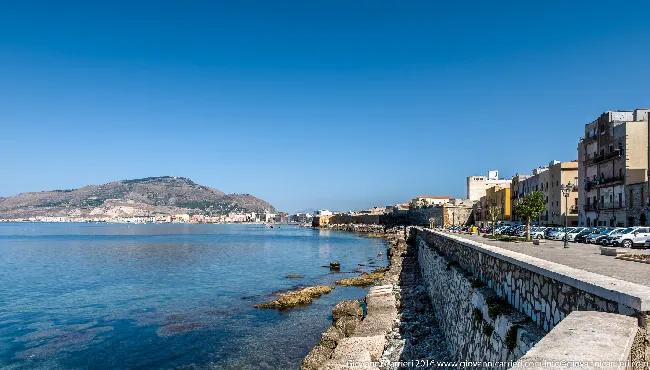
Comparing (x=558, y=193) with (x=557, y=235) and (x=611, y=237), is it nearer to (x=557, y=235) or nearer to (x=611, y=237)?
(x=557, y=235)

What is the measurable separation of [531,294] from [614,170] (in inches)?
1828

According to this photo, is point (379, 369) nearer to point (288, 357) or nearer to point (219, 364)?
point (288, 357)

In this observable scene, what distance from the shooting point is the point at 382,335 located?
56.8 ft

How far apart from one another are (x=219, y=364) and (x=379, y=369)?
7.57 metres

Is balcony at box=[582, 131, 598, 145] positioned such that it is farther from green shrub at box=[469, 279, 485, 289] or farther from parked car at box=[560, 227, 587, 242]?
green shrub at box=[469, 279, 485, 289]

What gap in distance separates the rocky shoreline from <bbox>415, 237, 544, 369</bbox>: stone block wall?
79 cm

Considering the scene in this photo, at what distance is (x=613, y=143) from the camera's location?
46.3m

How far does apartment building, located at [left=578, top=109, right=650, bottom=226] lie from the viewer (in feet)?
141

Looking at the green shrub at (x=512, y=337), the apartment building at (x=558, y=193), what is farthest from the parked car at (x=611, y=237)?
the green shrub at (x=512, y=337)

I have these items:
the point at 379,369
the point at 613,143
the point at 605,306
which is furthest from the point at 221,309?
the point at 613,143

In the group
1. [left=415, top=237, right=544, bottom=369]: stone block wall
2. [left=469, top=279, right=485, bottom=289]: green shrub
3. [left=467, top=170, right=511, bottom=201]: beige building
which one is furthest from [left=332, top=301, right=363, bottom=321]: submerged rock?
[left=467, top=170, right=511, bottom=201]: beige building

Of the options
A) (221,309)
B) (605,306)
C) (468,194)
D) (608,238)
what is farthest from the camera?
(468,194)

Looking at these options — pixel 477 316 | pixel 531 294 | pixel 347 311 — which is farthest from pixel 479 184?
pixel 531 294

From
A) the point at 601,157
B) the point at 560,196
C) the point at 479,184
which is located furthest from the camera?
the point at 479,184
